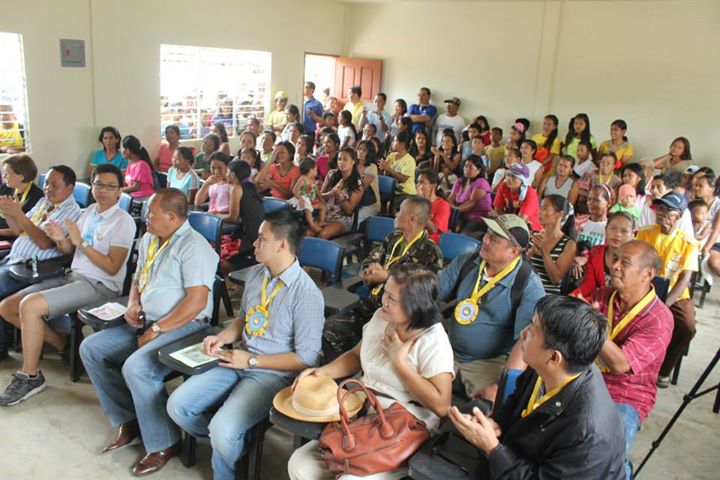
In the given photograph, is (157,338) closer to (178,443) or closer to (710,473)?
(178,443)

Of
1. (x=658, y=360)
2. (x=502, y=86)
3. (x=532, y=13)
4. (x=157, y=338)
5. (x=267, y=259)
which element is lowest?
(x=157, y=338)

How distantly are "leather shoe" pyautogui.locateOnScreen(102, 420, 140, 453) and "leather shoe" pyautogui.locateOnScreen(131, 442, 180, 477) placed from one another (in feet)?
0.63

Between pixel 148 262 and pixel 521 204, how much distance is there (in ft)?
10.4

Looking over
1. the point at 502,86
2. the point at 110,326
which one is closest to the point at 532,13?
the point at 502,86

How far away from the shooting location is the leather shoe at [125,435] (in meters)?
2.96

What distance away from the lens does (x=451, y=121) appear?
9.41 meters

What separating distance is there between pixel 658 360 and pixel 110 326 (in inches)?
103

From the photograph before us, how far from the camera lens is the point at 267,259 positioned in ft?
8.85

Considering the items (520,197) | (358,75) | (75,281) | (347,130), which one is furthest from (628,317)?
(358,75)

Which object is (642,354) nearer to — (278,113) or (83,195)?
(83,195)

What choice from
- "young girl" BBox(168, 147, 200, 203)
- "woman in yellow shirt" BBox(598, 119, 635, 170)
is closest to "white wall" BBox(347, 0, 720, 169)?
"woman in yellow shirt" BBox(598, 119, 635, 170)

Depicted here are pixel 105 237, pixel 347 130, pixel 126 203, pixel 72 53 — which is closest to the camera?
pixel 105 237

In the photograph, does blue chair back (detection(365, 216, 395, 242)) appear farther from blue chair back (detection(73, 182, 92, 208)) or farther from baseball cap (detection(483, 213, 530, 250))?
blue chair back (detection(73, 182, 92, 208))

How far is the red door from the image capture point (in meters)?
10.4
